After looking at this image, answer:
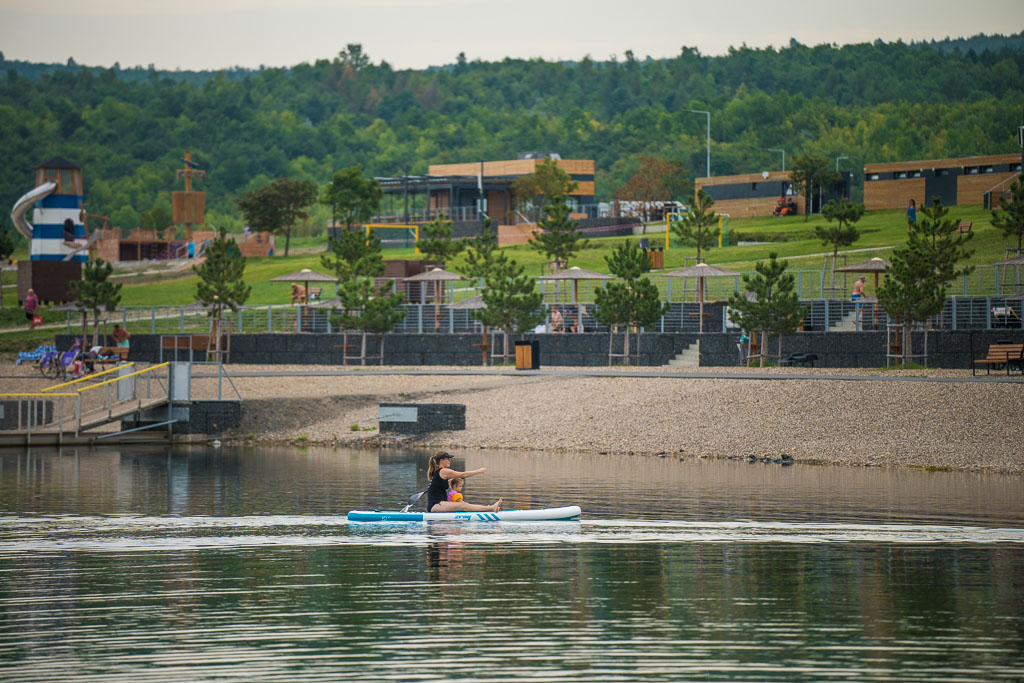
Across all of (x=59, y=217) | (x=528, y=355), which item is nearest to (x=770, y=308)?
(x=528, y=355)

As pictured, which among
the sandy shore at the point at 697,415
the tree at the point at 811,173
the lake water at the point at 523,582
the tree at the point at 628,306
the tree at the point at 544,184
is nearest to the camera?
the lake water at the point at 523,582

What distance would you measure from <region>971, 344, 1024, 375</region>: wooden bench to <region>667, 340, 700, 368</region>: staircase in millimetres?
10697

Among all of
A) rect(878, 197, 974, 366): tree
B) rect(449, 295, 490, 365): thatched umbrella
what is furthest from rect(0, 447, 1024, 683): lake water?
rect(449, 295, 490, 365): thatched umbrella

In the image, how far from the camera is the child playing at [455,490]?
1938 centimetres

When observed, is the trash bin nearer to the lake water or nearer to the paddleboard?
the lake water

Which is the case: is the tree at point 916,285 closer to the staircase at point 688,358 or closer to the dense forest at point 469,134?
the staircase at point 688,358

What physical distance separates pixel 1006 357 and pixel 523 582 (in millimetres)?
25482

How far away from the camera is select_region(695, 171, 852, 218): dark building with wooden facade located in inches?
3410

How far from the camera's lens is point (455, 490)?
19531 mm

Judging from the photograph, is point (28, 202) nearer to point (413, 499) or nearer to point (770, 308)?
point (770, 308)

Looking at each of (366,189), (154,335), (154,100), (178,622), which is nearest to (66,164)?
(366,189)

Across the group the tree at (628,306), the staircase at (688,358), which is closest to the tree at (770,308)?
the staircase at (688,358)

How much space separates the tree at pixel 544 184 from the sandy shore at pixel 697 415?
47.1 metres

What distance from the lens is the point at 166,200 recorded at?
503 ft
